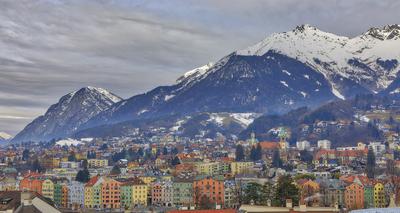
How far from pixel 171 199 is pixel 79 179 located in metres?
35.4

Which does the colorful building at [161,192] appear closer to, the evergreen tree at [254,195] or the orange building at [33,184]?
the orange building at [33,184]

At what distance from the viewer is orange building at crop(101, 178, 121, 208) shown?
14262 centimetres

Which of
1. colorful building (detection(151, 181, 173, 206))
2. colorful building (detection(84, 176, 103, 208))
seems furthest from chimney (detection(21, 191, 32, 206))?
colorful building (detection(151, 181, 173, 206))

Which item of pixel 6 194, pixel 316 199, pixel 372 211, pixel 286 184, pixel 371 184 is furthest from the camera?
pixel 371 184

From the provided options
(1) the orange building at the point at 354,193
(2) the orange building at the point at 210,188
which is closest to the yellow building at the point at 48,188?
(2) the orange building at the point at 210,188

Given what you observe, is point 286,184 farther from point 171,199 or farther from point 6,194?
point 171,199

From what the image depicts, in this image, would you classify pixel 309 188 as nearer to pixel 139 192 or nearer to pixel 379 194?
pixel 379 194

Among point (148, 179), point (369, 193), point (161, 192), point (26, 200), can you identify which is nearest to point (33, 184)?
point (161, 192)

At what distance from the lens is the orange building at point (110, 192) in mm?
142625

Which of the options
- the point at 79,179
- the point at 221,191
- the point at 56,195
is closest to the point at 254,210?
the point at 221,191

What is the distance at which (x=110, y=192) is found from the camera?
144 metres

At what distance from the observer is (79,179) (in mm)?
171000

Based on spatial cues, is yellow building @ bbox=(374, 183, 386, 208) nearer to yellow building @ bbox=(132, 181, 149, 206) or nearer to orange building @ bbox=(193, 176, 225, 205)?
orange building @ bbox=(193, 176, 225, 205)

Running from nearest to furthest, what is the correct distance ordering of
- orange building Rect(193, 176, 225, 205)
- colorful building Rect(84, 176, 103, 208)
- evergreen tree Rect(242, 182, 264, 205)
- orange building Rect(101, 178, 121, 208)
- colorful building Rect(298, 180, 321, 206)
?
evergreen tree Rect(242, 182, 264, 205)
colorful building Rect(298, 180, 321, 206)
orange building Rect(193, 176, 225, 205)
orange building Rect(101, 178, 121, 208)
colorful building Rect(84, 176, 103, 208)
